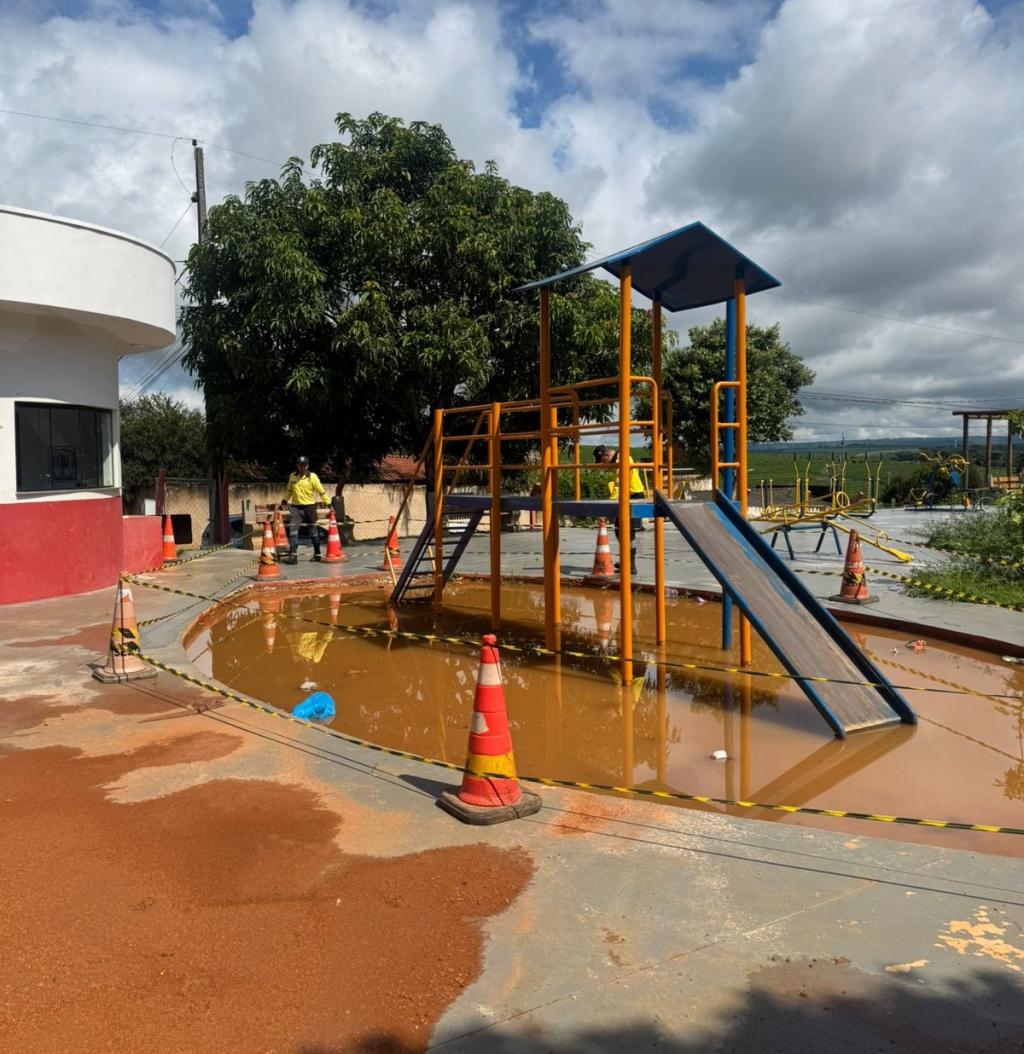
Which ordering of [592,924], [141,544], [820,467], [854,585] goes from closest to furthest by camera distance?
[592,924], [854,585], [141,544], [820,467]

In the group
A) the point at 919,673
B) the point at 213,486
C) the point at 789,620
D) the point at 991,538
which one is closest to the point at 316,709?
the point at 789,620

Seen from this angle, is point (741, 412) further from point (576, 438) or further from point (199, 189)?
point (199, 189)

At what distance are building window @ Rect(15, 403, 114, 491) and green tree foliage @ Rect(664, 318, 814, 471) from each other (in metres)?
25.3

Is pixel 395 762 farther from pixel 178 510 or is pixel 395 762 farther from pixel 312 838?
pixel 178 510

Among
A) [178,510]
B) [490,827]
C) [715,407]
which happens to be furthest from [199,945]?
[178,510]

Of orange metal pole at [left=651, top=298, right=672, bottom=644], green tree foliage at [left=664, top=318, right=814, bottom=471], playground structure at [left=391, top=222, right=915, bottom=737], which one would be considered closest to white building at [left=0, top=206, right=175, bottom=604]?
playground structure at [left=391, top=222, right=915, bottom=737]

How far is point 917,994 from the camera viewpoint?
9.57 ft

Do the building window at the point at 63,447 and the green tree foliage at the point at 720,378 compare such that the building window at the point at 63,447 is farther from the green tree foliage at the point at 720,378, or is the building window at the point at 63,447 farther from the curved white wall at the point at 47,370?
the green tree foliage at the point at 720,378

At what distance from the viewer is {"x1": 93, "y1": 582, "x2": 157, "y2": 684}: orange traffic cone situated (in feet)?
23.8

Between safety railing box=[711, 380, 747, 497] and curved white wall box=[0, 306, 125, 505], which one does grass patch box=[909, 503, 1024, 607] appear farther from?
curved white wall box=[0, 306, 125, 505]

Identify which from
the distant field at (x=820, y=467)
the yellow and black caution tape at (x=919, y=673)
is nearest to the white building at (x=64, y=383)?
the yellow and black caution tape at (x=919, y=673)

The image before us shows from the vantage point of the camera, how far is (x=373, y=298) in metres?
17.0

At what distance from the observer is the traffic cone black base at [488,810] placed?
435 centimetres

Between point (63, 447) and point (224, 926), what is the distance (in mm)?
10509
